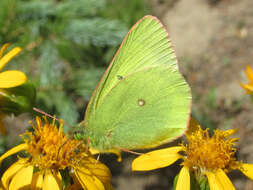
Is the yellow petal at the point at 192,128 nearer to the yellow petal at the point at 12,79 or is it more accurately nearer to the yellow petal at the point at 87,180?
the yellow petal at the point at 87,180

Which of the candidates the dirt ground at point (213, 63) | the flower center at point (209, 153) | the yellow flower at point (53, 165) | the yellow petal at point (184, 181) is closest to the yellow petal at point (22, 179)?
the yellow flower at point (53, 165)

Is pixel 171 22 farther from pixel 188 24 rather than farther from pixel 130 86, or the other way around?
pixel 130 86

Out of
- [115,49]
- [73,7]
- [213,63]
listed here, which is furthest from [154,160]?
[213,63]

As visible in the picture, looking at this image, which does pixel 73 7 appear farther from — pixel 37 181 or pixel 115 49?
pixel 37 181

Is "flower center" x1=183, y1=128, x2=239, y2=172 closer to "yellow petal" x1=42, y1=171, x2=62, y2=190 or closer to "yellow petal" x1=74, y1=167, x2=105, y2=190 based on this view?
"yellow petal" x1=74, y1=167, x2=105, y2=190

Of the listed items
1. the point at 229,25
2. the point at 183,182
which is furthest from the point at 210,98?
the point at 183,182

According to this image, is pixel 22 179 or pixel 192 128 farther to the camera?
pixel 192 128
